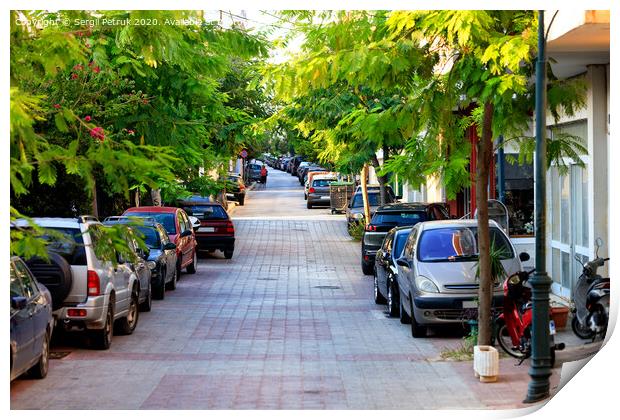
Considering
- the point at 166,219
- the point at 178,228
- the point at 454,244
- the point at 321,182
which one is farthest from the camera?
the point at 321,182

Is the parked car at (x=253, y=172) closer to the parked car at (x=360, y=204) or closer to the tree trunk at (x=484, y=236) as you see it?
the parked car at (x=360, y=204)

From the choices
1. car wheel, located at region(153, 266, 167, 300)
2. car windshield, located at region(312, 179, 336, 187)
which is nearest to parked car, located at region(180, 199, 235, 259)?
car wheel, located at region(153, 266, 167, 300)

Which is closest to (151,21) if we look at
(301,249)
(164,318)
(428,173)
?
(428,173)

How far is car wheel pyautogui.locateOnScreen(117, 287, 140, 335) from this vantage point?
17016 millimetres

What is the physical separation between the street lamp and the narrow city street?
1.59 ft

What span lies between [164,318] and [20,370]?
751 cm

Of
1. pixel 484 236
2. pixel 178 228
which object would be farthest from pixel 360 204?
pixel 484 236

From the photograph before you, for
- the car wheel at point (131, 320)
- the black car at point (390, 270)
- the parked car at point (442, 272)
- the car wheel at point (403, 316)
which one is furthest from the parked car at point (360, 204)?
the car wheel at point (131, 320)

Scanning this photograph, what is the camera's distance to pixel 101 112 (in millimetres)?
20266

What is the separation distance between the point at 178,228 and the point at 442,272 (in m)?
10.8

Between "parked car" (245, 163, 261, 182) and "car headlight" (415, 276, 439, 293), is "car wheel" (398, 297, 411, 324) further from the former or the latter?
"parked car" (245, 163, 261, 182)

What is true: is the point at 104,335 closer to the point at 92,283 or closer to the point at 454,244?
the point at 92,283

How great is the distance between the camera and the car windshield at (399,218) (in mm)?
26703

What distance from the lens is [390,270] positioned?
19.2 meters
